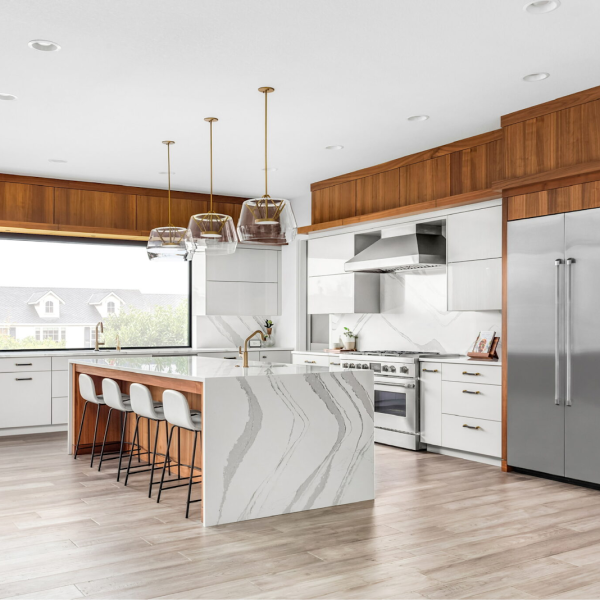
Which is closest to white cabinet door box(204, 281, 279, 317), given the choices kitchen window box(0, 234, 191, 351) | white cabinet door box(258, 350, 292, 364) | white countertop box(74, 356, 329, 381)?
kitchen window box(0, 234, 191, 351)

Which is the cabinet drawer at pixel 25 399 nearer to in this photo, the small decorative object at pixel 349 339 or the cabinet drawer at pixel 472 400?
the small decorative object at pixel 349 339

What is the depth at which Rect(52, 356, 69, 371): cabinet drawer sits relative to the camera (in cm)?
715

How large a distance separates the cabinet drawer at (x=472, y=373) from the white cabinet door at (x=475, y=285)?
494 mm

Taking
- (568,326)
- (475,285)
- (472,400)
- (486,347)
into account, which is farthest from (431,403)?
(568,326)

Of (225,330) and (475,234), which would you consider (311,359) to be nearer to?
(225,330)

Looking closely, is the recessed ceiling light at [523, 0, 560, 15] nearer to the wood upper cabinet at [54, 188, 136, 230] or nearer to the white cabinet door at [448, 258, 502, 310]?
the white cabinet door at [448, 258, 502, 310]

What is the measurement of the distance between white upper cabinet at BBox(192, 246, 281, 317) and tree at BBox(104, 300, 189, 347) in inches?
9.7

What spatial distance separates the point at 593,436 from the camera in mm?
4559

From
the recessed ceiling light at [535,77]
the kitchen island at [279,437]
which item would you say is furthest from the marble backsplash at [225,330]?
the recessed ceiling light at [535,77]

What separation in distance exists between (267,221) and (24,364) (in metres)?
3.83

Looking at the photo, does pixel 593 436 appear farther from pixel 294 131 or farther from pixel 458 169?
pixel 294 131

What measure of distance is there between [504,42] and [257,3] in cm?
144

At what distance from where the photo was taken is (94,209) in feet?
24.6

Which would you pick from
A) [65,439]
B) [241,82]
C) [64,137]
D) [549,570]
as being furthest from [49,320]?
[549,570]
